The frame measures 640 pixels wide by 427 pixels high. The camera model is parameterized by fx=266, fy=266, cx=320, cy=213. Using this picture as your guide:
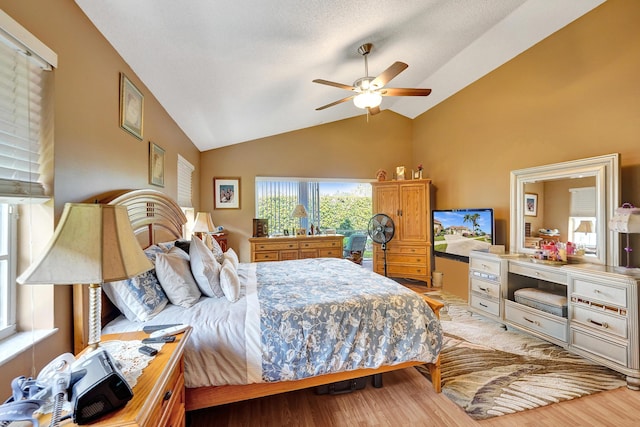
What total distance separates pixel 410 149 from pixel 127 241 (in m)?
5.21

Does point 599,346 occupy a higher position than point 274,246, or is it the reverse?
point 274,246

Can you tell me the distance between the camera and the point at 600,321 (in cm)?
207

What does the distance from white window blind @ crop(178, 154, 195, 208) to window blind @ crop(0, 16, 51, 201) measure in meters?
2.19

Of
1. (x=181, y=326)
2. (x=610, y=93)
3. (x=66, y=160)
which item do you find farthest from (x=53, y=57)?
(x=610, y=93)

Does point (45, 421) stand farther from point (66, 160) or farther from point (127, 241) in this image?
point (66, 160)

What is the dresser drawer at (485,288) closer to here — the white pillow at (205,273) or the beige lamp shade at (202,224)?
the white pillow at (205,273)

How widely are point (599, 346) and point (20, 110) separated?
383 centimetres

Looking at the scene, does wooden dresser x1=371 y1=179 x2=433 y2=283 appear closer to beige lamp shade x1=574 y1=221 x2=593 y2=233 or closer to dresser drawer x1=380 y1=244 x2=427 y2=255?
dresser drawer x1=380 y1=244 x2=427 y2=255

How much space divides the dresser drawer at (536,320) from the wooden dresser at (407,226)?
5.62 ft

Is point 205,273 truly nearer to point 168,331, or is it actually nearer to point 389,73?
point 168,331

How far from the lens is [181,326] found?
54.2 inches

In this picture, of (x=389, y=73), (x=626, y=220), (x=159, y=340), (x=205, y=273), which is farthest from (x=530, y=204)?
(x=159, y=340)

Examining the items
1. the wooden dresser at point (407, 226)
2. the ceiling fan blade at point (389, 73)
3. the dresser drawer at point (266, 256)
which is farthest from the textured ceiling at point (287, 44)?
the dresser drawer at point (266, 256)

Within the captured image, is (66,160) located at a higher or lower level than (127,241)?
higher
